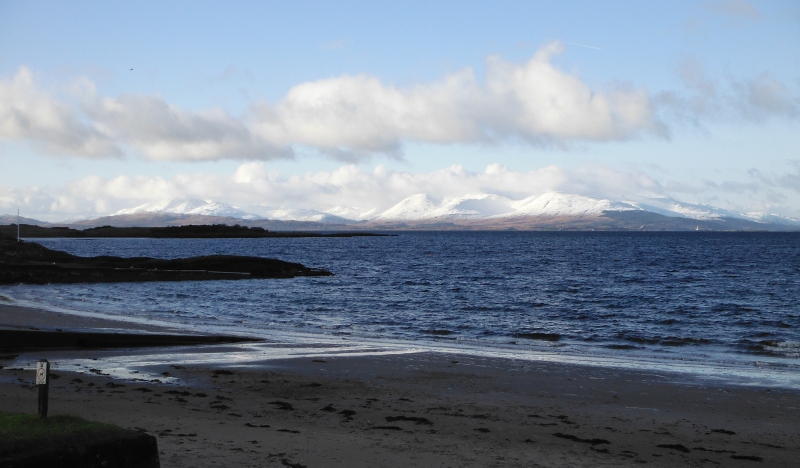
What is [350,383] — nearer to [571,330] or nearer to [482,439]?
[482,439]

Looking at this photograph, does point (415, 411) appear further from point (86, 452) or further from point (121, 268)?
point (121, 268)

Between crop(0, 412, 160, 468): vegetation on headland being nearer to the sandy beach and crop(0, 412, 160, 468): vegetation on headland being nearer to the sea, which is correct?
the sandy beach

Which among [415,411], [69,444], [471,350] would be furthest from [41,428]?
[471,350]

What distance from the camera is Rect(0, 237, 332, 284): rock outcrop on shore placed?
2106 inches

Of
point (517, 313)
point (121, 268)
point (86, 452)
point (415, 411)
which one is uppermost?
point (86, 452)

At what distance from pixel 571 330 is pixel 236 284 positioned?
99.2 ft

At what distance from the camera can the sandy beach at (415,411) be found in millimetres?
10727

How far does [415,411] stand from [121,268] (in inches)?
1986

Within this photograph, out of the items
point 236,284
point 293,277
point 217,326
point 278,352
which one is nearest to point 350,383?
point 278,352

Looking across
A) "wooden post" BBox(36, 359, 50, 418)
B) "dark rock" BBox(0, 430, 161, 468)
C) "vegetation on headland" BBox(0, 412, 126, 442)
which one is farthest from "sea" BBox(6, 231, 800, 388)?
"wooden post" BBox(36, 359, 50, 418)

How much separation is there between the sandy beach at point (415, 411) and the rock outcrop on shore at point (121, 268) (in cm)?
3645

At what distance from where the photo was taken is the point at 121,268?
2317 inches

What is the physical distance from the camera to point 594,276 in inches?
2731

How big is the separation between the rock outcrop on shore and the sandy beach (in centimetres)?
3645
